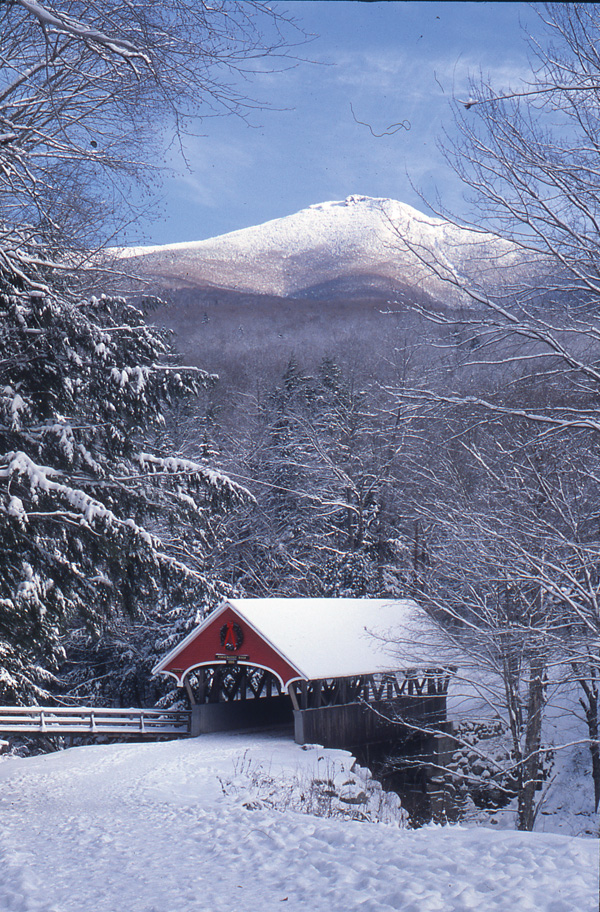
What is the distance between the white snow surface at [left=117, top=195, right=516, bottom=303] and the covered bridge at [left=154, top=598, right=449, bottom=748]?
839 cm

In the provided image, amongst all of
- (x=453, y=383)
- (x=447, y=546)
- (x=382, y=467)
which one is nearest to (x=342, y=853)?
(x=453, y=383)

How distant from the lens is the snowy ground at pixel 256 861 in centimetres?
480

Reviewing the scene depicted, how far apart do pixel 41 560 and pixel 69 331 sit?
2.86m

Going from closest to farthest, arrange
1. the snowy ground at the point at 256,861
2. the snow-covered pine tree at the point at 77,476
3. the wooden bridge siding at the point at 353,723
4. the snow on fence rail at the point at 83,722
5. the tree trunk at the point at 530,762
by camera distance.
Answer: the snowy ground at the point at 256,861 → the snow-covered pine tree at the point at 77,476 → the tree trunk at the point at 530,762 → the wooden bridge siding at the point at 353,723 → the snow on fence rail at the point at 83,722

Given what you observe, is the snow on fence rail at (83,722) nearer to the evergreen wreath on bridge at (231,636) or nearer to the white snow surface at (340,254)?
the evergreen wreath on bridge at (231,636)

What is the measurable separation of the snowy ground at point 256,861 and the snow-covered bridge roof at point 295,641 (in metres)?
6.70

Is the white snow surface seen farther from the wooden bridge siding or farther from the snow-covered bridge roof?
the wooden bridge siding

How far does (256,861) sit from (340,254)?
2990 inches

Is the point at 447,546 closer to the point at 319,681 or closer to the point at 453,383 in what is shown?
the point at 319,681

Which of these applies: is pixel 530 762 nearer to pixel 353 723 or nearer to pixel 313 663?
pixel 313 663

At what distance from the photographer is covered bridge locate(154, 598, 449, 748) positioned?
17328mm

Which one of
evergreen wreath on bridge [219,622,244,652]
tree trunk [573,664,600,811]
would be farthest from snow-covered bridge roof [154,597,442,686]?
tree trunk [573,664,600,811]

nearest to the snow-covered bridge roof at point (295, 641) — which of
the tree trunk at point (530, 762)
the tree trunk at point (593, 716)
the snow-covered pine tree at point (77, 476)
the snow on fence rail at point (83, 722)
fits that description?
the snow on fence rail at point (83, 722)

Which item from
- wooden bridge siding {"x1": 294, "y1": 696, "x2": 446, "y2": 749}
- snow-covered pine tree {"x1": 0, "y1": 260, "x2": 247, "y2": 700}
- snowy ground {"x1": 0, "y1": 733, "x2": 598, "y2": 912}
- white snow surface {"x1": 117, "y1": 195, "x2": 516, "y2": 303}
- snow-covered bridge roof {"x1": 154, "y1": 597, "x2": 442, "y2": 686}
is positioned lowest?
wooden bridge siding {"x1": 294, "y1": 696, "x2": 446, "y2": 749}
